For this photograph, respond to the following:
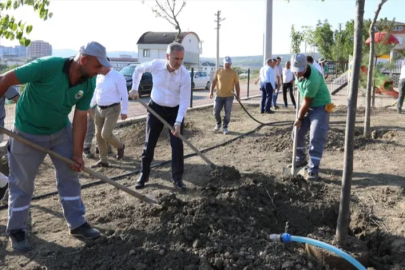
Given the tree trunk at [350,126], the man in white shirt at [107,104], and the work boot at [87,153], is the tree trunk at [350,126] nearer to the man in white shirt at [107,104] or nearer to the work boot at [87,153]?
the man in white shirt at [107,104]

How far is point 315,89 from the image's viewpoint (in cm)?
571

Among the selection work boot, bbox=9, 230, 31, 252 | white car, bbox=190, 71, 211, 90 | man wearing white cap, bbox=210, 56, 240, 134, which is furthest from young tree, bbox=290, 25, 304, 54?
work boot, bbox=9, 230, 31, 252

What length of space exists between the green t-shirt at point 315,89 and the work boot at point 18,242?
379 cm

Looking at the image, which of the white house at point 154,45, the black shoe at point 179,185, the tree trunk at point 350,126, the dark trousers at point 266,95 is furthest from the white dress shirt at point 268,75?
the white house at point 154,45

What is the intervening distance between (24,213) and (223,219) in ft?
5.80

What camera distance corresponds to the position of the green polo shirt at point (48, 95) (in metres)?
3.44

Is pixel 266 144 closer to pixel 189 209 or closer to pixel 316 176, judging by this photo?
pixel 316 176

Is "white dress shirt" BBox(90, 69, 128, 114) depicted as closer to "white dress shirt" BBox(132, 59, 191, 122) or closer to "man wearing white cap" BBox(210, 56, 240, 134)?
"white dress shirt" BBox(132, 59, 191, 122)

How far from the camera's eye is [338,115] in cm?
1227

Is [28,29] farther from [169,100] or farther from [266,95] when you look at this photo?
[266,95]

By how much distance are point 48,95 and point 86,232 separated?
4.22ft

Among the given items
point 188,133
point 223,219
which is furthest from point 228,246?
point 188,133

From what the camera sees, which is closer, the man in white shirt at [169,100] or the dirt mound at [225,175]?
the man in white shirt at [169,100]

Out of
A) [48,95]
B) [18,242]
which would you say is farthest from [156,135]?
[18,242]
